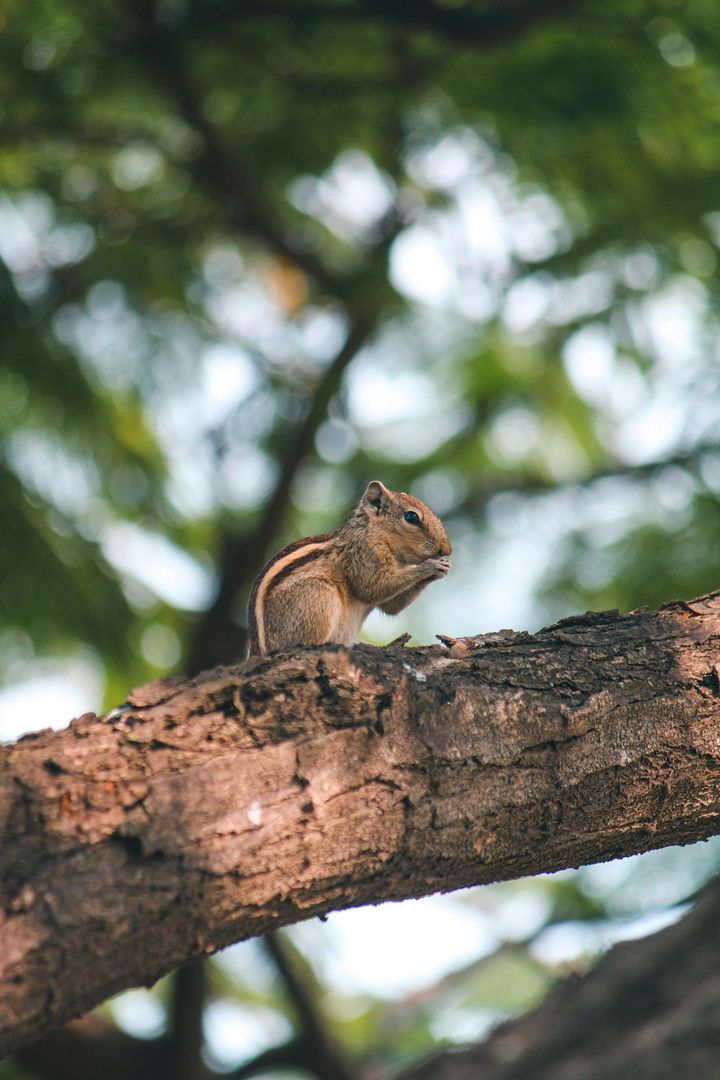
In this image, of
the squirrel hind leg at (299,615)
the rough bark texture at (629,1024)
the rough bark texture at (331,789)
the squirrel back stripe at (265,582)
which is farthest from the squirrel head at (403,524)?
the rough bark texture at (629,1024)

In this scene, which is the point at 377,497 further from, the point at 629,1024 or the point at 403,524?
the point at 629,1024

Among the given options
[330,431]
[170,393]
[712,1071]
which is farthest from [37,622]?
[712,1071]

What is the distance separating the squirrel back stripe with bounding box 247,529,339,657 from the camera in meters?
4.19

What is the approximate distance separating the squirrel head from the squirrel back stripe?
301 mm

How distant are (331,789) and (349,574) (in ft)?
6.53

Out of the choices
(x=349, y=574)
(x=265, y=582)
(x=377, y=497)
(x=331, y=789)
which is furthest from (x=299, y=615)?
(x=331, y=789)

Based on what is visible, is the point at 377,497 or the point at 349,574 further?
the point at 377,497

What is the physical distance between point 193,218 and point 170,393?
1112mm

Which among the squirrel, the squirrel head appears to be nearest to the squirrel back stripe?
the squirrel

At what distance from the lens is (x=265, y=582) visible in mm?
4215

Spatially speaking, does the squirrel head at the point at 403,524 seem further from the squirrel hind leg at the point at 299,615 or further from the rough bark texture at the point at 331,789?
the rough bark texture at the point at 331,789

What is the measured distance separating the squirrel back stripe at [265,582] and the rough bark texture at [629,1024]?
1590 millimetres

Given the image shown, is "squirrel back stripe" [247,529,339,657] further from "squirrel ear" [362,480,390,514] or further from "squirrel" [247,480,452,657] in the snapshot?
"squirrel ear" [362,480,390,514]

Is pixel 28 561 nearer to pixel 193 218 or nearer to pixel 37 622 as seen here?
pixel 37 622
